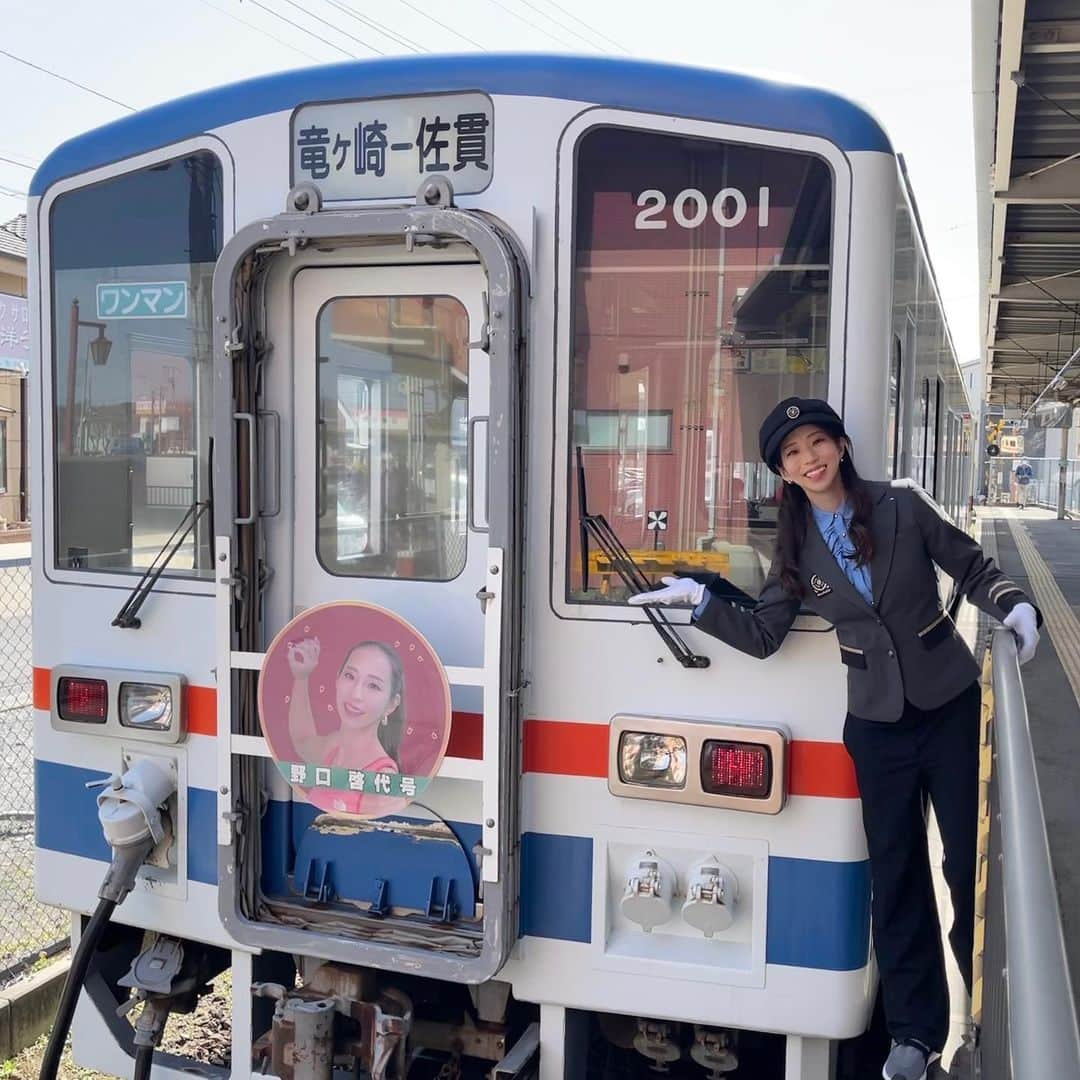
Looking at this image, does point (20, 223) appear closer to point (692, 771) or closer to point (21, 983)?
point (21, 983)

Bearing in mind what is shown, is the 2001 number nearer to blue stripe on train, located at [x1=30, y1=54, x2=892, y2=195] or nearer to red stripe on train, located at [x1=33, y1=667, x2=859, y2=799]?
blue stripe on train, located at [x1=30, y1=54, x2=892, y2=195]

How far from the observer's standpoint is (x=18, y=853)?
5.45 m

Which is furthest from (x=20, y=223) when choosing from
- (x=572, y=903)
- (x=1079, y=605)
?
(x=572, y=903)

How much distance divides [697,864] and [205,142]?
7.07 ft

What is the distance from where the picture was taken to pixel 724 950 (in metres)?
2.73

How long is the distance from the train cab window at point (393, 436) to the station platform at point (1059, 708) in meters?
1.65

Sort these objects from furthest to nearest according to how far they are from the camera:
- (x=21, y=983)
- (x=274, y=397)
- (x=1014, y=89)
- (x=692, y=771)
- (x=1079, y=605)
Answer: (x=1079, y=605)
(x=1014, y=89)
(x=21, y=983)
(x=274, y=397)
(x=692, y=771)

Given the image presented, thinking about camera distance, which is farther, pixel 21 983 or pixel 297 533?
pixel 21 983

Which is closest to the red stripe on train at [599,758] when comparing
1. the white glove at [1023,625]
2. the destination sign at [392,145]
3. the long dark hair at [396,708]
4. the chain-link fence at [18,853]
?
the long dark hair at [396,708]

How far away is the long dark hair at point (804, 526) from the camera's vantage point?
8.66ft

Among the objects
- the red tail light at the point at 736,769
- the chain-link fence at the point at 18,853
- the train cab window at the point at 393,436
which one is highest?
the train cab window at the point at 393,436

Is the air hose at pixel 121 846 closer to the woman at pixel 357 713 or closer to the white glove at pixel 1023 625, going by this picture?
the woman at pixel 357 713

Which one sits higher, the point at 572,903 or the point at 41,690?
the point at 41,690

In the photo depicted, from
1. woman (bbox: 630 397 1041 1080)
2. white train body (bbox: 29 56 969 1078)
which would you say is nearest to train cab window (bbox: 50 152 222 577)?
white train body (bbox: 29 56 969 1078)
